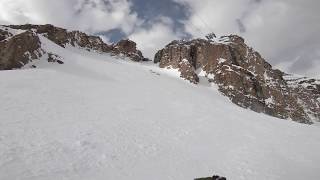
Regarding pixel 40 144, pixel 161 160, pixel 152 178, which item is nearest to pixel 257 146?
pixel 161 160

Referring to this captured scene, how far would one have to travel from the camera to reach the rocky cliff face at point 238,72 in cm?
8506

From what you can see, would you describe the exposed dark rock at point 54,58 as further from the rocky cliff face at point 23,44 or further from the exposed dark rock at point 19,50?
the exposed dark rock at point 19,50

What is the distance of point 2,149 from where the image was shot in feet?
64.5

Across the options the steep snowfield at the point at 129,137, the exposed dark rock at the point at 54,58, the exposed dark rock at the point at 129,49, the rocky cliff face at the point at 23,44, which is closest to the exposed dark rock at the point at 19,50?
the rocky cliff face at the point at 23,44

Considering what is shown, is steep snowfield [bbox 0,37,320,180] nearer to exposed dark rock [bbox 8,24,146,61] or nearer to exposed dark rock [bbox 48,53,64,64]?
exposed dark rock [bbox 48,53,64,64]

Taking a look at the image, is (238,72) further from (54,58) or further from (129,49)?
(54,58)

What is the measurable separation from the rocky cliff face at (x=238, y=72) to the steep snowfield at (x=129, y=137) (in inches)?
1517

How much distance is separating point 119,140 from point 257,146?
37.2 ft

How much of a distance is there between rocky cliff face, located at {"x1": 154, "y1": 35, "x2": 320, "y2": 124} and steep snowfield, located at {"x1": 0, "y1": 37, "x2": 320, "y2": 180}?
126ft

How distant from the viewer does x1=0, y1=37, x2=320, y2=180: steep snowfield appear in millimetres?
20344

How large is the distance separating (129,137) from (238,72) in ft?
218

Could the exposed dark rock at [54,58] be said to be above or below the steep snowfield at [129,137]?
above

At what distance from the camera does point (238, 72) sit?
89688mm

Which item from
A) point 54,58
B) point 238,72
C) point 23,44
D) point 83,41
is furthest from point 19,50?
point 238,72
